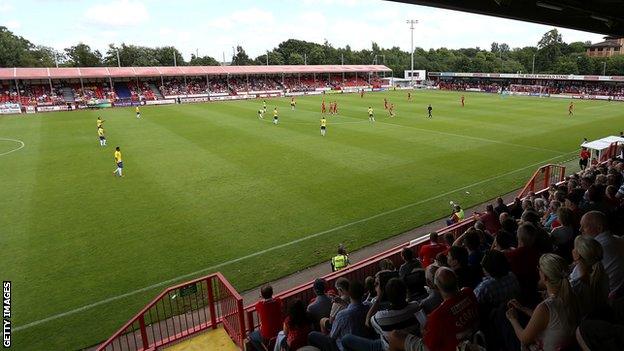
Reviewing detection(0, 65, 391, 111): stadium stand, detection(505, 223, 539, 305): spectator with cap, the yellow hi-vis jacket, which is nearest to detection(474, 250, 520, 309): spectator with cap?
detection(505, 223, 539, 305): spectator with cap

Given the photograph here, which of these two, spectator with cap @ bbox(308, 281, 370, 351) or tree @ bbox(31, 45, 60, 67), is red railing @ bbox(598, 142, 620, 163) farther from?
tree @ bbox(31, 45, 60, 67)

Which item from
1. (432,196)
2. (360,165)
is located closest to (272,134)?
(360,165)

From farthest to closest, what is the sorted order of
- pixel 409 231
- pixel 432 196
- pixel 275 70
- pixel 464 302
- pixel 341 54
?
pixel 341 54
pixel 275 70
pixel 432 196
pixel 409 231
pixel 464 302

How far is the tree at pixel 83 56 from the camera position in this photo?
88562 mm

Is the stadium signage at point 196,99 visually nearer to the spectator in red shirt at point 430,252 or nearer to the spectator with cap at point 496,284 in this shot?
the spectator in red shirt at point 430,252

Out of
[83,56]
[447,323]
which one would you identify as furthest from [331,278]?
[83,56]

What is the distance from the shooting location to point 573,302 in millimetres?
3385

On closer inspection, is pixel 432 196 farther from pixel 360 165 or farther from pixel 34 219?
pixel 34 219

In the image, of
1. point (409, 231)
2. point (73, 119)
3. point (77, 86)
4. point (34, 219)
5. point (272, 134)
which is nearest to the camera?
point (409, 231)

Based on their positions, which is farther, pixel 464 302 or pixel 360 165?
pixel 360 165

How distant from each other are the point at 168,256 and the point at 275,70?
2337 inches

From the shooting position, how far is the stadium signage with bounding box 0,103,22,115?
45.8 m

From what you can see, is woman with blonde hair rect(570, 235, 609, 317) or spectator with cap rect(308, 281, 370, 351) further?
spectator with cap rect(308, 281, 370, 351)

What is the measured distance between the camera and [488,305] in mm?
4180
